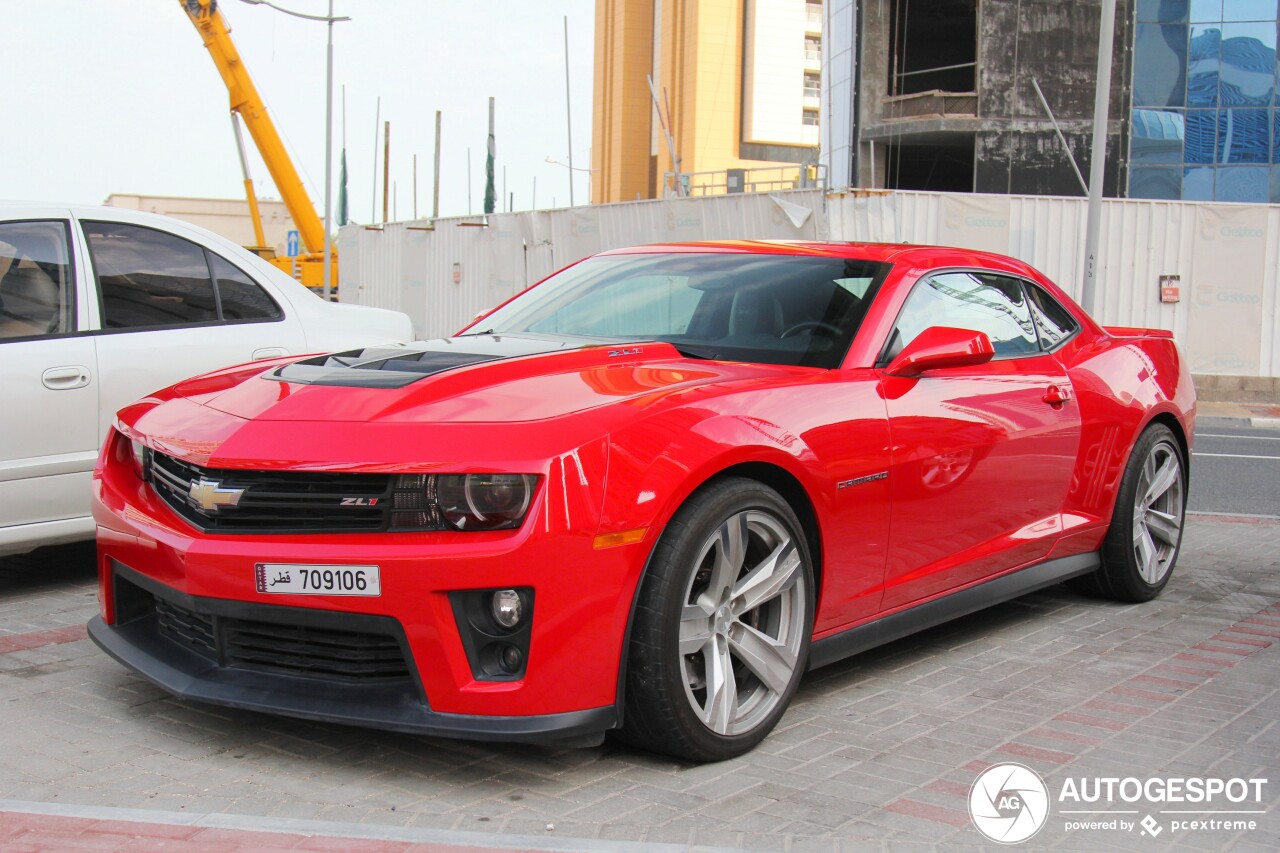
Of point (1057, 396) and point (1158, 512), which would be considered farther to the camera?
point (1158, 512)

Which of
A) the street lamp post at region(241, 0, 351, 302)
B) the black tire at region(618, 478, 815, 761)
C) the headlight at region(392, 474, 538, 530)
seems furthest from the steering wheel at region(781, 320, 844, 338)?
the street lamp post at region(241, 0, 351, 302)

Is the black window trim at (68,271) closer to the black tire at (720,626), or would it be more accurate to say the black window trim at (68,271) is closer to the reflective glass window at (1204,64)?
the black tire at (720,626)

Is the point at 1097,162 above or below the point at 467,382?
above

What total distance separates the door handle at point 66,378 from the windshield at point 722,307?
162 cm

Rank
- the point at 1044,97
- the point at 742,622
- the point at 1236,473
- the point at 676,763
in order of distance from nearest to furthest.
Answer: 1. the point at 676,763
2. the point at 742,622
3. the point at 1236,473
4. the point at 1044,97

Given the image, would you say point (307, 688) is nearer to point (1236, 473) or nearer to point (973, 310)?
point (973, 310)

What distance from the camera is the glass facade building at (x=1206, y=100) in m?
32.5

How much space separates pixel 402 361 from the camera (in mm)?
3955

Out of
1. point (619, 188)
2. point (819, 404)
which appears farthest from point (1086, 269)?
point (619, 188)

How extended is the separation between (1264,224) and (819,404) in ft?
57.4

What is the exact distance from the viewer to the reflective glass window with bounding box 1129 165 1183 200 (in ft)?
110

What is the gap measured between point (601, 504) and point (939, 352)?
1513 millimetres

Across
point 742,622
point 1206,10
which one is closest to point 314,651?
point 742,622

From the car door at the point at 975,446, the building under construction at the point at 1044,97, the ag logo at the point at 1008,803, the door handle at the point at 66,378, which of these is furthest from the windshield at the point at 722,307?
the building under construction at the point at 1044,97
